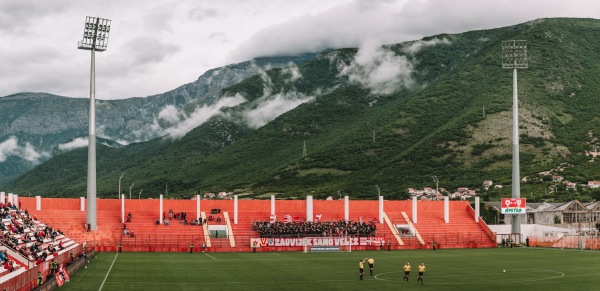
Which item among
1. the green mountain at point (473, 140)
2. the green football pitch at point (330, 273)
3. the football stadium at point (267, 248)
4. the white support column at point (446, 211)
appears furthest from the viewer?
the green mountain at point (473, 140)

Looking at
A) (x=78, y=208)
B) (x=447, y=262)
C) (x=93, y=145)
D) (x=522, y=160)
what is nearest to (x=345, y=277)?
(x=447, y=262)

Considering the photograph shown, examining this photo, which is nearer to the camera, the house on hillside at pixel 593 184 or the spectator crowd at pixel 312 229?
the spectator crowd at pixel 312 229

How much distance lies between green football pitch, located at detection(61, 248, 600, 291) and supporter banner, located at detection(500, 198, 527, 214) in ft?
61.9

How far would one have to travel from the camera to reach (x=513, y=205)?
278 ft

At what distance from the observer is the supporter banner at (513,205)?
8475 centimetres

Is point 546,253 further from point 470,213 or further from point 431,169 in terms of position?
point 431,169

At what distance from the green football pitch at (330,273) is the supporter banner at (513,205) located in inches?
743

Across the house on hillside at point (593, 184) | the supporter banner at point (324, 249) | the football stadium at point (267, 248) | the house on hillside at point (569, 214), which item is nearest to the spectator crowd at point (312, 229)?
the football stadium at point (267, 248)

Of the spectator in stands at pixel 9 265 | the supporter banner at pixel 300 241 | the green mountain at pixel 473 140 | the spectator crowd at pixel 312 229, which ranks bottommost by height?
the supporter banner at pixel 300 241

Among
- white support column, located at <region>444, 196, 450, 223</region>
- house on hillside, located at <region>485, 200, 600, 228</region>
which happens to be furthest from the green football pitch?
house on hillside, located at <region>485, 200, 600, 228</region>

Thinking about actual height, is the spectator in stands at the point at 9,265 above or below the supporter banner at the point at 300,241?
above

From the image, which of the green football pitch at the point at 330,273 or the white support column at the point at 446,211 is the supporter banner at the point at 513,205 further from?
the green football pitch at the point at 330,273

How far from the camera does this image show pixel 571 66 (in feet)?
586

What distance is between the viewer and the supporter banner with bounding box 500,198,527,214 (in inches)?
3337
